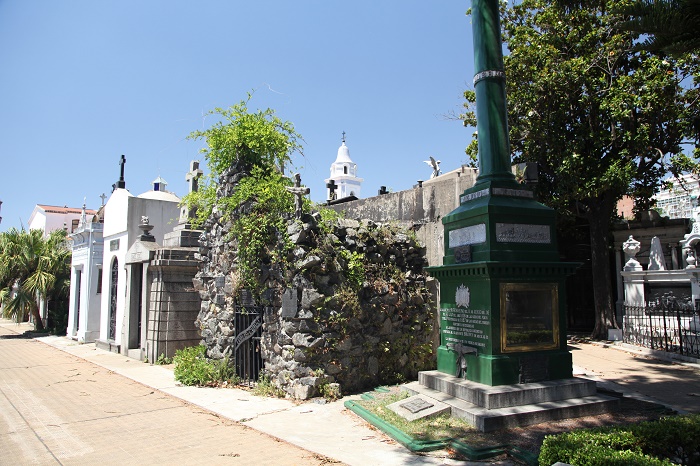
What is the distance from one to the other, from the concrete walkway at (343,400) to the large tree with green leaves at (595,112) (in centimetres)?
436

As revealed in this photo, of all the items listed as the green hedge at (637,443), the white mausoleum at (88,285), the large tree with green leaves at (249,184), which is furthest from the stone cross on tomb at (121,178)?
the green hedge at (637,443)

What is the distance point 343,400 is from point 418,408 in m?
1.84

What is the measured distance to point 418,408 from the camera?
674cm

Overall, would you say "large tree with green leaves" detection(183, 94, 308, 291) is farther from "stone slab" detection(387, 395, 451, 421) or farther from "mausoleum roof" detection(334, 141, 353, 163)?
"mausoleum roof" detection(334, 141, 353, 163)

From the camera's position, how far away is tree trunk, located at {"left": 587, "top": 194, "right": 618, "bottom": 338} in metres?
15.3

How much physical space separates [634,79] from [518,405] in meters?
11.6

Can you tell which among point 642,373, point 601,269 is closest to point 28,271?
A: point 601,269

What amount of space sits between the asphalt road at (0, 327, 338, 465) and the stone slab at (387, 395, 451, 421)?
5.34ft

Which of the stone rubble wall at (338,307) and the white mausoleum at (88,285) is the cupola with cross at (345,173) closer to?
the white mausoleum at (88,285)

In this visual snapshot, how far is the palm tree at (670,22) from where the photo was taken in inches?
310

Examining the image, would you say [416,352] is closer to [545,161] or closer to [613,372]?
[613,372]

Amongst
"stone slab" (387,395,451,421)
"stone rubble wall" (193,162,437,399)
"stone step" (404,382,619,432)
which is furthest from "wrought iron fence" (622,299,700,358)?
"stone slab" (387,395,451,421)

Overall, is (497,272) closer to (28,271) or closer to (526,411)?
(526,411)

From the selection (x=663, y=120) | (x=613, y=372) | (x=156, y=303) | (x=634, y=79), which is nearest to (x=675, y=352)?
(x=613, y=372)
